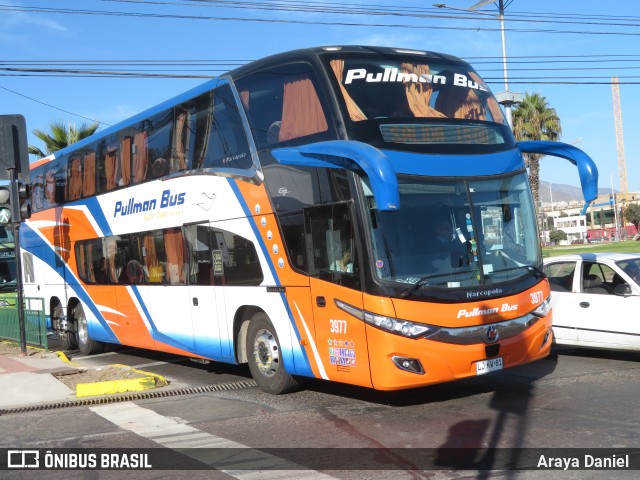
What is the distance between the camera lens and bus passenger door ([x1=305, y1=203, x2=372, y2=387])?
27.5 feet

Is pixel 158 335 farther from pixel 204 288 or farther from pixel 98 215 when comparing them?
pixel 98 215

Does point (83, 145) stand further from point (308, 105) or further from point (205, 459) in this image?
point (205, 459)

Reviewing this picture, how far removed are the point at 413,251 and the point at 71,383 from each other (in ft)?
20.9

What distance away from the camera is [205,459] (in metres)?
7.01

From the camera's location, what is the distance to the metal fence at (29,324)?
52.2ft

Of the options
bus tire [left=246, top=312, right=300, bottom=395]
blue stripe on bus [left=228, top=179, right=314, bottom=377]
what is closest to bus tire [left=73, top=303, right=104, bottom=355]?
bus tire [left=246, top=312, right=300, bottom=395]

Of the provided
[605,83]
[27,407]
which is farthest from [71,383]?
[605,83]

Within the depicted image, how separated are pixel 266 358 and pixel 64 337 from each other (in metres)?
8.93

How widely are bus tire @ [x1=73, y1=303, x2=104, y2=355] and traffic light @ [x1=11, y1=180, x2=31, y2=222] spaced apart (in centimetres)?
309

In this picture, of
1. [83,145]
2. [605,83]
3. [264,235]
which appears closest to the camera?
[264,235]

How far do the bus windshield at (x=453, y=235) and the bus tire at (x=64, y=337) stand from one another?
37.0 feet

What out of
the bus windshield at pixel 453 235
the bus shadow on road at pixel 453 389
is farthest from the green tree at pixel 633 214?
the bus windshield at pixel 453 235

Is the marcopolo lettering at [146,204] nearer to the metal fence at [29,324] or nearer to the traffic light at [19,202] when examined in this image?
the traffic light at [19,202]

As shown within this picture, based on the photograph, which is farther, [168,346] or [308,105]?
[168,346]
